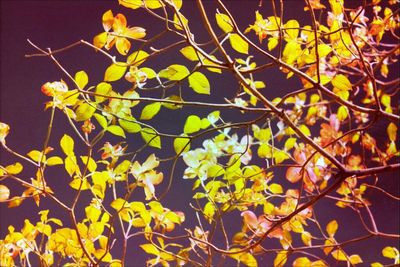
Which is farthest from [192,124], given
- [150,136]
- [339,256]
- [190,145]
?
[339,256]

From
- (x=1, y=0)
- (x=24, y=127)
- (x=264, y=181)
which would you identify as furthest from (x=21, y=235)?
(x=1, y=0)

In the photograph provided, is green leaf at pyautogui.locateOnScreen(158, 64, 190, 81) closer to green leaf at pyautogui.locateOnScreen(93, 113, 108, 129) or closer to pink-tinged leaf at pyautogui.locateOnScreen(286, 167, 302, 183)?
green leaf at pyautogui.locateOnScreen(93, 113, 108, 129)

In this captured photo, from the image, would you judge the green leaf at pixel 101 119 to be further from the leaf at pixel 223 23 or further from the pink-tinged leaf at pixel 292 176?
the pink-tinged leaf at pixel 292 176

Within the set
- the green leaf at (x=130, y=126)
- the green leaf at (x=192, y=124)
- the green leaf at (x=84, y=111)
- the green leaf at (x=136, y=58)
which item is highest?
the green leaf at (x=136, y=58)

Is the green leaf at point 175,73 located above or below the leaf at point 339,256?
above

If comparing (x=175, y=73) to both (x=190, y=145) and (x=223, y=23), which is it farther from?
(x=190, y=145)

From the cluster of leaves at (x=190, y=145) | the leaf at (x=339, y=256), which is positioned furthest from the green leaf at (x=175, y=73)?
the leaf at (x=339, y=256)

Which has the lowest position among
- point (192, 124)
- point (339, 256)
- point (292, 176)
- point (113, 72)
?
point (339, 256)

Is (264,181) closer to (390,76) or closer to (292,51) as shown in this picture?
(292,51)

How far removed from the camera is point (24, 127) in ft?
4.77

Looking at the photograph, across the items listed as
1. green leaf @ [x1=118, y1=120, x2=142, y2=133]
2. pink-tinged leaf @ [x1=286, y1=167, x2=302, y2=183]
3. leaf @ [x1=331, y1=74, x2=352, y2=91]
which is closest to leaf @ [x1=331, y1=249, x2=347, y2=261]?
pink-tinged leaf @ [x1=286, y1=167, x2=302, y2=183]

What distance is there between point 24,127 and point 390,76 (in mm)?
1195

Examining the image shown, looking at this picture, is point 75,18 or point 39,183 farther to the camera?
point 75,18

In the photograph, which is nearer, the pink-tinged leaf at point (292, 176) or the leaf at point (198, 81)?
→ the leaf at point (198, 81)
